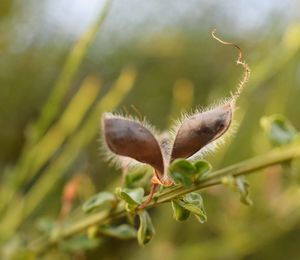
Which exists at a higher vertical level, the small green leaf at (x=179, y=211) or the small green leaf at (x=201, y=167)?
the small green leaf at (x=201, y=167)

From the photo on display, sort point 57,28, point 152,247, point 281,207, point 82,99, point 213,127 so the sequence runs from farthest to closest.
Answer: point 57,28 → point 152,247 → point 281,207 → point 82,99 → point 213,127

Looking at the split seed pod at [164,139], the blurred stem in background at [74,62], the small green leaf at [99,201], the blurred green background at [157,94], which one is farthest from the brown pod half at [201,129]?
the blurred green background at [157,94]

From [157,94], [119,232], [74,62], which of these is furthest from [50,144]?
[157,94]

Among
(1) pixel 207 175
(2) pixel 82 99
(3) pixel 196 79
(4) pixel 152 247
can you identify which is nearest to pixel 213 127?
(1) pixel 207 175

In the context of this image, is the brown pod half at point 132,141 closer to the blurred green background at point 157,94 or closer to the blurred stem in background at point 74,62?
the blurred stem in background at point 74,62

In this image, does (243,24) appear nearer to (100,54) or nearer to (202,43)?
(202,43)

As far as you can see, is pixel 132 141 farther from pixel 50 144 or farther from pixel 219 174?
pixel 50 144

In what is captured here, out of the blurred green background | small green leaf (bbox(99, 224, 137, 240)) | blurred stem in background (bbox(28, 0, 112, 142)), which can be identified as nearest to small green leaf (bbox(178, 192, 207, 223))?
small green leaf (bbox(99, 224, 137, 240))
